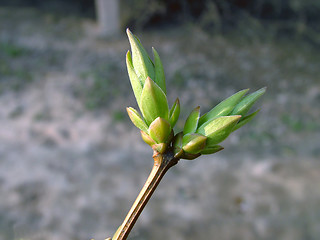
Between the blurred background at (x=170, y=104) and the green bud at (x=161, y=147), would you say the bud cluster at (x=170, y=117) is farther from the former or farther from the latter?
the blurred background at (x=170, y=104)

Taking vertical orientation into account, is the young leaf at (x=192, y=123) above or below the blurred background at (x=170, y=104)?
above

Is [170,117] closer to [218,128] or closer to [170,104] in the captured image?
[218,128]

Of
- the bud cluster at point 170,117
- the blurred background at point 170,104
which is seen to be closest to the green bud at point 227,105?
the bud cluster at point 170,117

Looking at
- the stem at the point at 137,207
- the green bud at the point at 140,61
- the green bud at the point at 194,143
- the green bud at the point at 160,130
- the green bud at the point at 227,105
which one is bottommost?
the stem at the point at 137,207

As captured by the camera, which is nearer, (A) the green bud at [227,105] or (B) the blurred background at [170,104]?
(A) the green bud at [227,105]

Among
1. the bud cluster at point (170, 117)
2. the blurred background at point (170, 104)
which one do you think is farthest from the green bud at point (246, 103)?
the blurred background at point (170, 104)

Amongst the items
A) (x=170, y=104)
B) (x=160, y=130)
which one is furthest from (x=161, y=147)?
(x=170, y=104)
